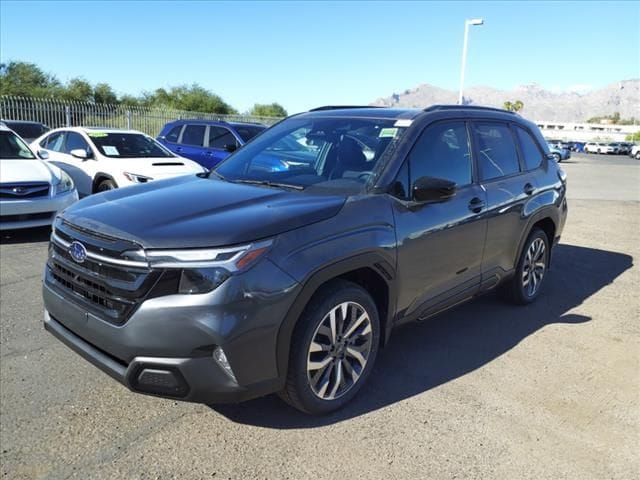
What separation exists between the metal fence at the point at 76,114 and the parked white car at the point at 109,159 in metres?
8.01

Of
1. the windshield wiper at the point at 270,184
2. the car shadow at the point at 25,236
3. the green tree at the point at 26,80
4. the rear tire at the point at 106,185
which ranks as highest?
the green tree at the point at 26,80

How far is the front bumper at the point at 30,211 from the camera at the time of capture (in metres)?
7.10

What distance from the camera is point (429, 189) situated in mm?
3475

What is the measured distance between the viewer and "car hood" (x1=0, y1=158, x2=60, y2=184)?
7324mm

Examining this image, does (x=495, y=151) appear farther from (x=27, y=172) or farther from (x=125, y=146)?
(x=125, y=146)

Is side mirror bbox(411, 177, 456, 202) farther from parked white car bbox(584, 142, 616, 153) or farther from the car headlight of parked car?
parked white car bbox(584, 142, 616, 153)

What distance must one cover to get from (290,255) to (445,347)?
2.08 m

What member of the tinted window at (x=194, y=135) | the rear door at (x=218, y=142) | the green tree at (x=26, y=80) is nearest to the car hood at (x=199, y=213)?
the rear door at (x=218, y=142)

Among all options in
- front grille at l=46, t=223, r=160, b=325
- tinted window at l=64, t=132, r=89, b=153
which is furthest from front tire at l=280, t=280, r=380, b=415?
tinted window at l=64, t=132, r=89, b=153

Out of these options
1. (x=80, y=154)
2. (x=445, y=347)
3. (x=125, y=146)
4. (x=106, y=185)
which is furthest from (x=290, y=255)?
(x=125, y=146)

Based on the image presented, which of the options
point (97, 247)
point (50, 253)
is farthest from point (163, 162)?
point (97, 247)

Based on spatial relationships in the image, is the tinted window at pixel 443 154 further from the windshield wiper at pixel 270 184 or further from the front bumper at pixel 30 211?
the front bumper at pixel 30 211

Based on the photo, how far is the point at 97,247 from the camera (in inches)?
112

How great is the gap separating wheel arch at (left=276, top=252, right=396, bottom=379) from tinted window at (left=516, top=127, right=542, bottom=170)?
2.53m
